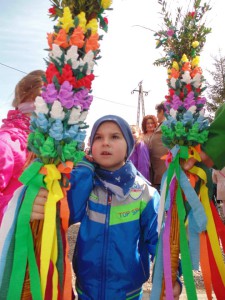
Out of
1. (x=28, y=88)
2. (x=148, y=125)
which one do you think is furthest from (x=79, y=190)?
(x=148, y=125)

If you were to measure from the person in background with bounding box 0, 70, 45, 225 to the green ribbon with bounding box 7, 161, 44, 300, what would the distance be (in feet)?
1.50

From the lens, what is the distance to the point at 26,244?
4.51ft

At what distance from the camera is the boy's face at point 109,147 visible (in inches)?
74.9

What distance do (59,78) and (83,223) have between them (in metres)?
0.85

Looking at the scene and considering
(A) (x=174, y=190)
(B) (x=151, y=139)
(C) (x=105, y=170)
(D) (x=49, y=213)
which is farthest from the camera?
(B) (x=151, y=139)

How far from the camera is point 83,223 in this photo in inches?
72.8

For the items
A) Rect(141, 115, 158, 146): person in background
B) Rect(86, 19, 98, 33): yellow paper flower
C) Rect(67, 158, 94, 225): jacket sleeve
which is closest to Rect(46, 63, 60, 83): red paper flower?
Rect(86, 19, 98, 33): yellow paper flower

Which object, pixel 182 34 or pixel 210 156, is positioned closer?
pixel 210 156

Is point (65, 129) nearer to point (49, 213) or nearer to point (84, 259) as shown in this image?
point (49, 213)

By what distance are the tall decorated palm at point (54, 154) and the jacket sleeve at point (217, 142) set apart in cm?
67

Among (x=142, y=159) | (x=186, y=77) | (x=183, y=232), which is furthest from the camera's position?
(x=142, y=159)

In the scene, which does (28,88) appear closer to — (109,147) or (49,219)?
(109,147)

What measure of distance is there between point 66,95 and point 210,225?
3.10 feet

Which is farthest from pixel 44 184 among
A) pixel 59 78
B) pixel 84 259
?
pixel 84 259
